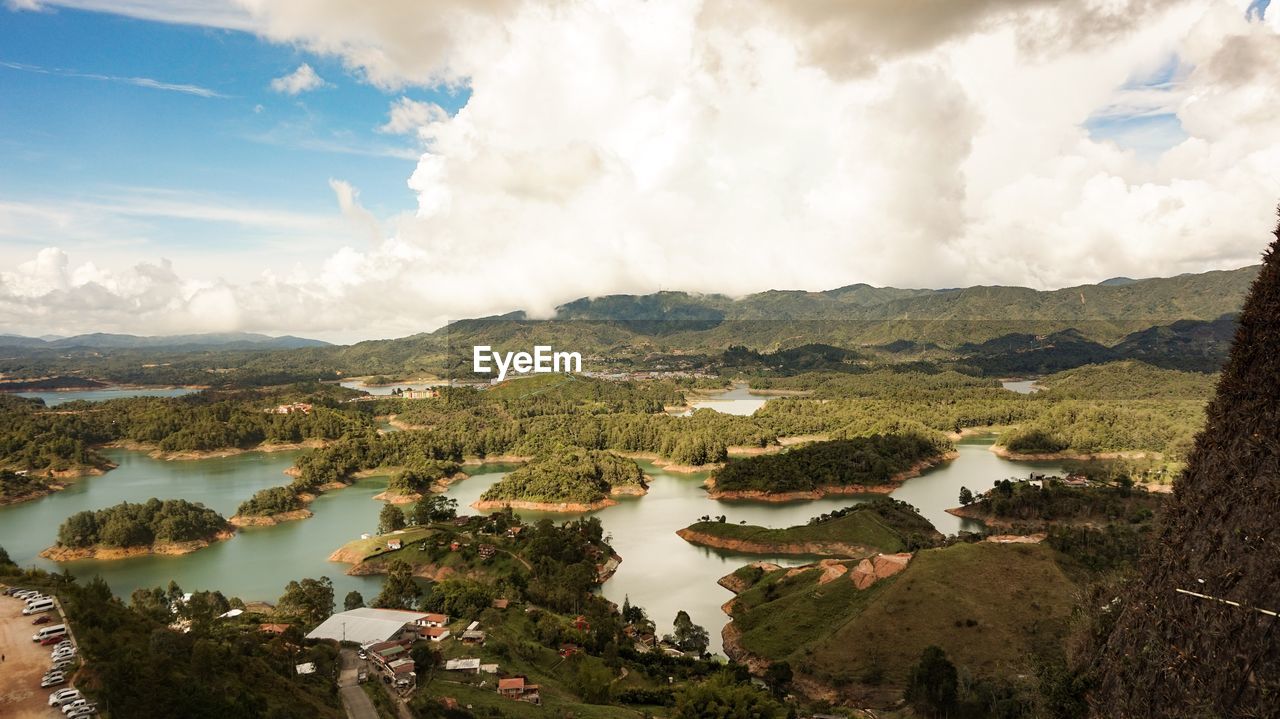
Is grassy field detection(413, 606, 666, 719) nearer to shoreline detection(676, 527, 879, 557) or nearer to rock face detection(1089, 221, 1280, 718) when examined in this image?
rock face detection(1089, 221, 1280, 718)

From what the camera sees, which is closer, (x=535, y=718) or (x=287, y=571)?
(x=535, y=718)

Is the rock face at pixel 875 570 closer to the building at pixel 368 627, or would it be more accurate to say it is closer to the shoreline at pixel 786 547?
the shoreline at pixel 786 547

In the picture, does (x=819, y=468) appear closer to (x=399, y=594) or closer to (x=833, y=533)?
(x=833, y=533)

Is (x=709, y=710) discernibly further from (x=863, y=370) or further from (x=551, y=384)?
(x=863, y=370)

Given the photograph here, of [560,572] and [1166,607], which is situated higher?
[1166,607]

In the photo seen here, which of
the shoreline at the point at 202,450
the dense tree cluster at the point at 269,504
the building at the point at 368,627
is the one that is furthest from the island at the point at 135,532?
the shoreline at the point at 202,450

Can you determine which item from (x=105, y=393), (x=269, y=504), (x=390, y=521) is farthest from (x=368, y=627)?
(x=105, y=393)

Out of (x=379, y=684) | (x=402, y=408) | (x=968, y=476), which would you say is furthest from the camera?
(x=402, y=408)

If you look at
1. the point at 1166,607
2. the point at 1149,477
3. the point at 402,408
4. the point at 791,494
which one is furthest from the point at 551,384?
the point at 1166,607
